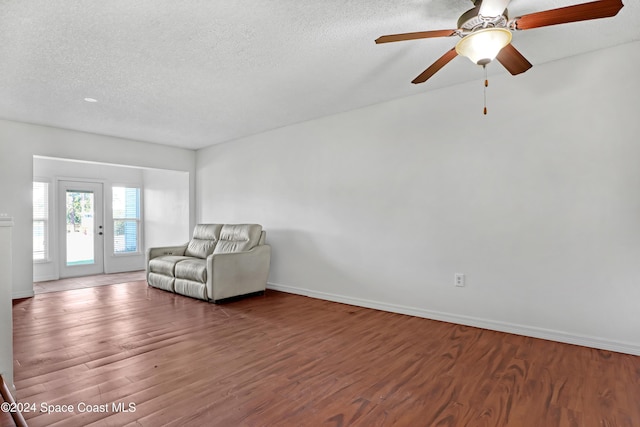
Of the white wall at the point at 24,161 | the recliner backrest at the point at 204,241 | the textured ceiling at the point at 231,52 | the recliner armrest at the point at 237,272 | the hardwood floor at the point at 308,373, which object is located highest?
the textured ceiling at the point at 231,52

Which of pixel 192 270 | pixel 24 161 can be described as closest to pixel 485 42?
pixel 192 270

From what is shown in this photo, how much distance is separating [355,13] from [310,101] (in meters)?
1.76

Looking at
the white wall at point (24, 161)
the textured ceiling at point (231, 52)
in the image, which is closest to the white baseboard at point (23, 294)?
the white wall at point (24, 161)

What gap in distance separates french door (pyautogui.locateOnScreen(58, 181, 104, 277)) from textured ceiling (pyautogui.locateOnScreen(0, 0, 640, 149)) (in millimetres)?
2102

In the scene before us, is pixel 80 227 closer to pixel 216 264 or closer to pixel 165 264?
pixel 165 264

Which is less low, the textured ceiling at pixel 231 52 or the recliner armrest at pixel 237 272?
the textured ceiling at pixel 231 52

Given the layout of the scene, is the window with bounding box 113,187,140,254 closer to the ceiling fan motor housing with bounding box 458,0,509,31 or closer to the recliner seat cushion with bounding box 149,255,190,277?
the recliner seat cushion with bounding box 149,255,190,277

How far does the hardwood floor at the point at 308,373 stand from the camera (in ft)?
6.07

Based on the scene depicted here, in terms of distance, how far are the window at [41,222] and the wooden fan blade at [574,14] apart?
7.22 meters

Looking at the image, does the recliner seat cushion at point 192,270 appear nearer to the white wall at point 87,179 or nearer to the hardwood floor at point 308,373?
the hardwood floor at point 308,373

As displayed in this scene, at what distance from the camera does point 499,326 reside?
3.20m

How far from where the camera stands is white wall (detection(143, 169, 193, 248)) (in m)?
6.57

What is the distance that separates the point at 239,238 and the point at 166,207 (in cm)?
288

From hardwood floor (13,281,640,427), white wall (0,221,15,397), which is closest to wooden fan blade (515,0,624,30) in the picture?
hardwood floor (13,281,640,427)
